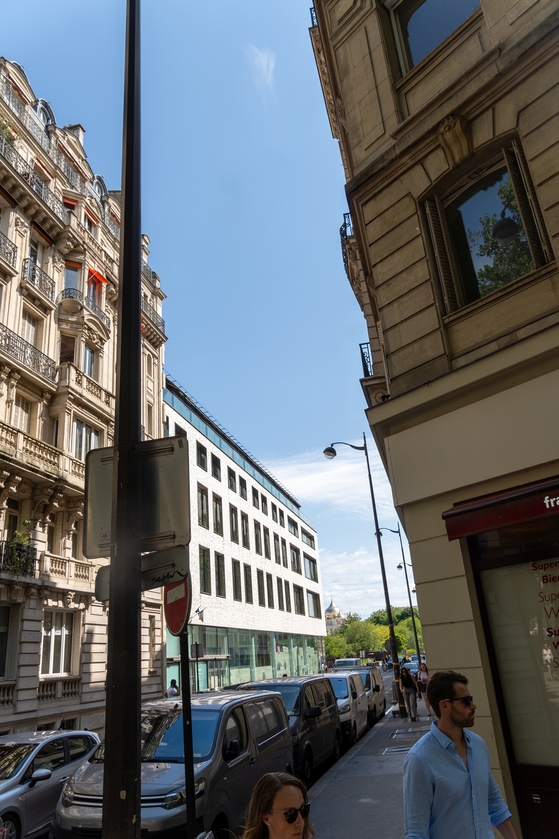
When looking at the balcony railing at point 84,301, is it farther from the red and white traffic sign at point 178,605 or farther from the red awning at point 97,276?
the red and white traffic sign at point 178,605

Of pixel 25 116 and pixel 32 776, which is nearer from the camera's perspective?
pixel 32 776

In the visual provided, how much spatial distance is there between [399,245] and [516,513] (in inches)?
168

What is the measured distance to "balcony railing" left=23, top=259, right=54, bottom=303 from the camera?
24.5 m

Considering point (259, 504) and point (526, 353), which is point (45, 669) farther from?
point (259, 504)

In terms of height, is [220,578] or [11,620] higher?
[220,578]

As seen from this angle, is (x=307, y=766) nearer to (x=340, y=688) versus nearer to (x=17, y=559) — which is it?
(x=340, y=688)

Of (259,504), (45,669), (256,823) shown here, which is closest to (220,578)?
(259,504)

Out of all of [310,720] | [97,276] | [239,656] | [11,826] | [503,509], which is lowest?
Result: [11,826]

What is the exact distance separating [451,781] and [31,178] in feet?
90.9

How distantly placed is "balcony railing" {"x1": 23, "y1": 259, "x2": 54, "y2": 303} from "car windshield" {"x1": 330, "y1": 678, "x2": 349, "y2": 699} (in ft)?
60.4

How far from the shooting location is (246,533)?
46.1m

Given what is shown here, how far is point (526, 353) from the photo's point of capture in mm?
6652

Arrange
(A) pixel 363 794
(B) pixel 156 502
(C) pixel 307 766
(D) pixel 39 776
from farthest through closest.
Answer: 1. (C) pixel 307 766
2. (A) pixel 363 794
3. (D) pixel 39 776
4. (B) pixel 156 502

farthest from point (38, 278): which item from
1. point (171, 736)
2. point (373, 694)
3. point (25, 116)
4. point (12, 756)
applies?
point (171, 736)
